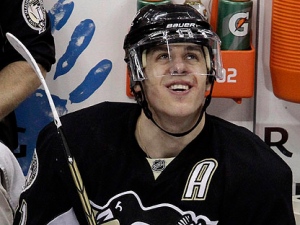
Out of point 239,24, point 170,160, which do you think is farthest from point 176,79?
point 239,24

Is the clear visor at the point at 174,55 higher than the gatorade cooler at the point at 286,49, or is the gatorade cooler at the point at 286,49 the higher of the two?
the clear visor at the point at 174,55

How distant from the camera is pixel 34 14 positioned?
2180mm

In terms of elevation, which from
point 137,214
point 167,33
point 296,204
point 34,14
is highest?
point 167,33

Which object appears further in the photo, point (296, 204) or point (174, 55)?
point (296, 204)

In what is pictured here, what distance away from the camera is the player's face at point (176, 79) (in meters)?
1.53

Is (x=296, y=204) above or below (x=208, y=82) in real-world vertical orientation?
below

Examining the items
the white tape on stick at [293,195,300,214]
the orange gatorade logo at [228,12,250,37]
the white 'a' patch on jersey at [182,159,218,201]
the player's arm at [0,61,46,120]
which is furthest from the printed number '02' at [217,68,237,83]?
the white 'a' patch on jersey at [182,159,218,201]

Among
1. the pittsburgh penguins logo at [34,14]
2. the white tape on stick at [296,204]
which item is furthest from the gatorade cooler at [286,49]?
the pittsburgh penguins logo at [34,14]

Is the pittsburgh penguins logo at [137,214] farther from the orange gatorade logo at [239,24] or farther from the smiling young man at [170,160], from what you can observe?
the orange gatorade logo at [239,24]

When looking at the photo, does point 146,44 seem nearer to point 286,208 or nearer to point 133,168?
point 133,168

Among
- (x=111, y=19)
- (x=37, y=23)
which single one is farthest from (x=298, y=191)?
(x=37, y=23)

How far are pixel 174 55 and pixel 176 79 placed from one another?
0.06m

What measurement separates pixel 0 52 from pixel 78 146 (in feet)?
2.10

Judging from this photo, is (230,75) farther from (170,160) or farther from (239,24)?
(170,160)
